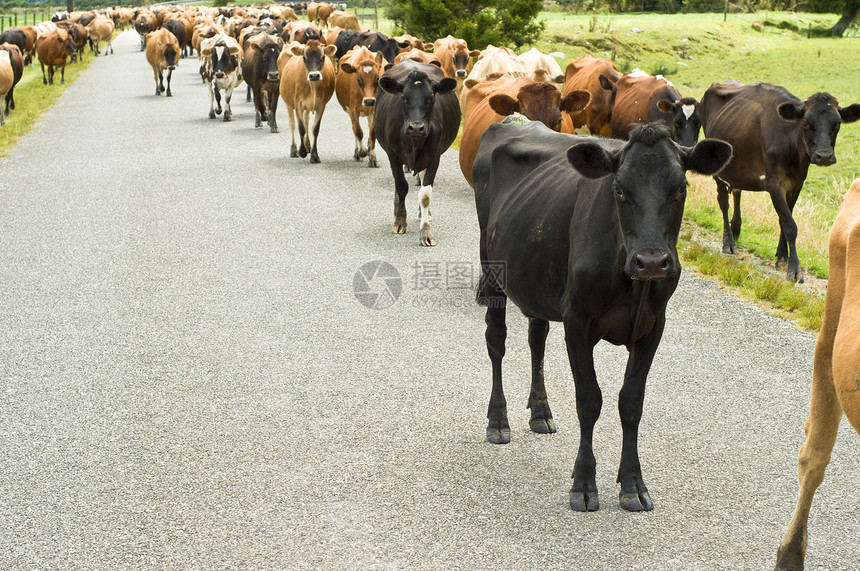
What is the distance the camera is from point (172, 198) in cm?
1364

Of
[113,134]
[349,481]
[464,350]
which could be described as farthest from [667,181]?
[113,134]

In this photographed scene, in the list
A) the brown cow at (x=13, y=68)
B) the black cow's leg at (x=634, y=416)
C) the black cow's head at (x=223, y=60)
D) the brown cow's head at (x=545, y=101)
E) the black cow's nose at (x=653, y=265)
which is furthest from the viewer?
the brown cow at (x=13, y=68)

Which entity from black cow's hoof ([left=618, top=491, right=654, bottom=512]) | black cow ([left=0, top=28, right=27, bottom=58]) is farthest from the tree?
black cow's hoof ([left=618, top=491, right=654, bottom=512])

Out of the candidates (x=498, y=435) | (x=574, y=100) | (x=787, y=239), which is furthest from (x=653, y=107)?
(x=498, y=435)

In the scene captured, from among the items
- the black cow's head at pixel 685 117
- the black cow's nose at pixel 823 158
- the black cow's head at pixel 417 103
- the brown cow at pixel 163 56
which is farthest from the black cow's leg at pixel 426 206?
the brown cow at pixel 163 56

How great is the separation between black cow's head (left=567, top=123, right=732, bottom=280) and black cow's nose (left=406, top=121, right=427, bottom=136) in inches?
257

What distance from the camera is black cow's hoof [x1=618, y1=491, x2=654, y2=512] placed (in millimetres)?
4828

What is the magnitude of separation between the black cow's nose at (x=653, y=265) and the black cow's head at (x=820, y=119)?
19.1 feet

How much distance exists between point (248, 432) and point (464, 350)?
2161 mm

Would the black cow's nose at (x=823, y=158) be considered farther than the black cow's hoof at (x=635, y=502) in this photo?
Yes

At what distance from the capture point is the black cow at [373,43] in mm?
22656

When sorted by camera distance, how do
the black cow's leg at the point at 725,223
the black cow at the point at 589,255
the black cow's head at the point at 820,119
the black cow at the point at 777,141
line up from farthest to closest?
the black cow's leg at the point at 725,223
the black cow at the point at 777,141
the black cow's head at the point at 820,119
the black cow at the point at 589,255

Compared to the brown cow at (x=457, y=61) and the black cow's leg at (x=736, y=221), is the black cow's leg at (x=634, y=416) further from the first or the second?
the brown cow at (x=457, y=61)

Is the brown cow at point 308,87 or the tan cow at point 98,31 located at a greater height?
the tan cow at point 98,31
